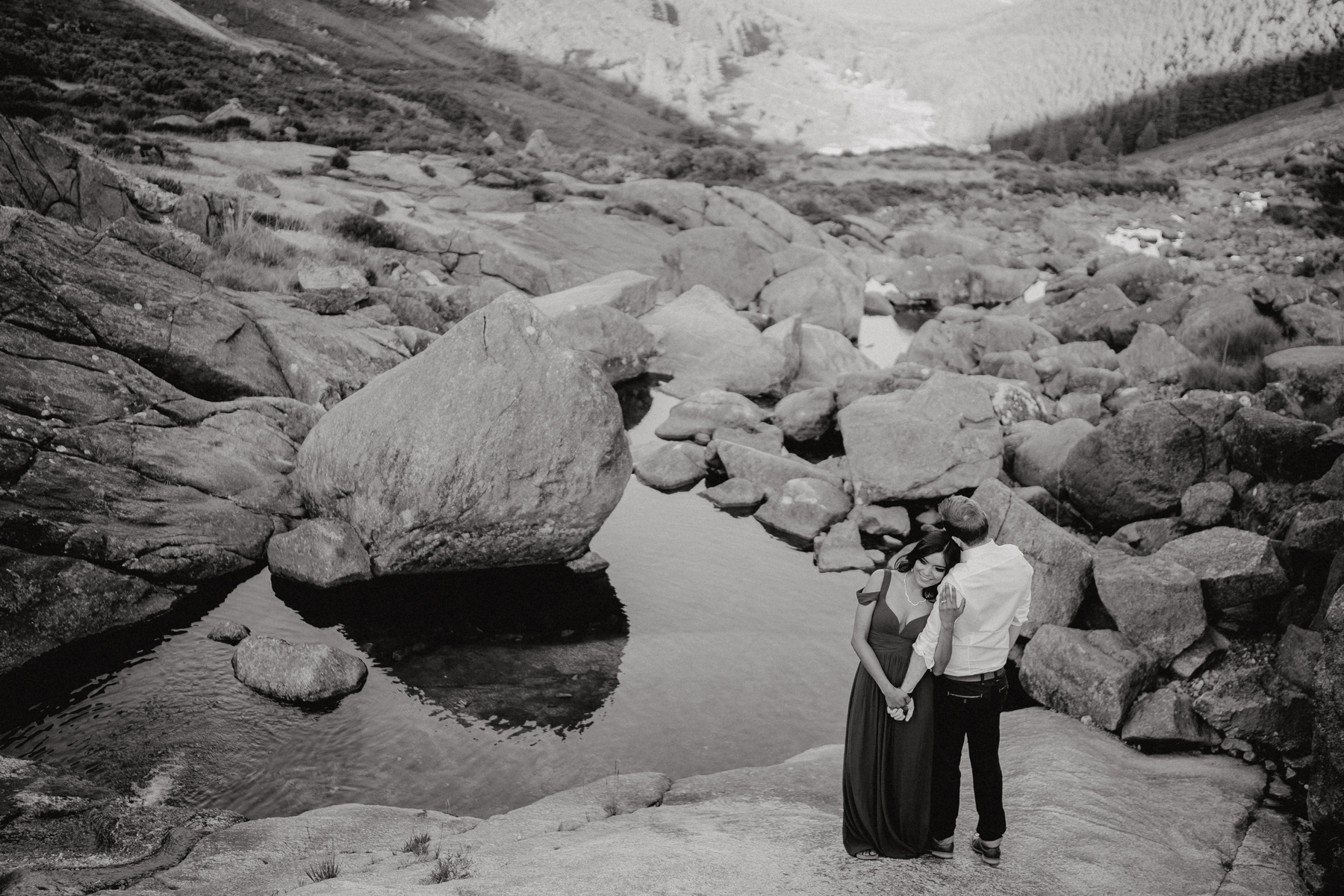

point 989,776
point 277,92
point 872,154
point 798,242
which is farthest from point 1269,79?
point 989,776

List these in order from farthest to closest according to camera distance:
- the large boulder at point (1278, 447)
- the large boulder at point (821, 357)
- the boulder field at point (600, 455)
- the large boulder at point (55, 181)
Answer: the large boulder at point (821, 357), the large boulder at point (55, 181), the large boulder at point (1278, 447), the boulder field at point (600, 455)

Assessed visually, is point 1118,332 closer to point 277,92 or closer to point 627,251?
point 627,251

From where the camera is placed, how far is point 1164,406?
1467 centimetres

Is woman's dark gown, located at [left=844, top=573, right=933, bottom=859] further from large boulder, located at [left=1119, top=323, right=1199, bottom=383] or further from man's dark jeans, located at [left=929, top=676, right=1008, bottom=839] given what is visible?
large boulder, located at [left=1119, top=323, right=1199, bottom=383]

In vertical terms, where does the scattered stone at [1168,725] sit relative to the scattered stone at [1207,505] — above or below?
below

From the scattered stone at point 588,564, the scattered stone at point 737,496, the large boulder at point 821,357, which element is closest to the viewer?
the scattered stone at point 588,564

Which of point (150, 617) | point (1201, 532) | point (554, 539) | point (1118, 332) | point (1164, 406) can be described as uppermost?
point (1118, 332)

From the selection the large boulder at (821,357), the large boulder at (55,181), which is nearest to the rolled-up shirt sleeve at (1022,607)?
the large boulder at (55,181)

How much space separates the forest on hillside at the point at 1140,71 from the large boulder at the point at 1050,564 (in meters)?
104

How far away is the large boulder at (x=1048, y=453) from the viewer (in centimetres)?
1669

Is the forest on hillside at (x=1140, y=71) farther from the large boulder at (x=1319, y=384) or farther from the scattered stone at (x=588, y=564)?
the scattered stone at (x=588, y=564)

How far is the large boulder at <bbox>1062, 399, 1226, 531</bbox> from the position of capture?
1420 cm

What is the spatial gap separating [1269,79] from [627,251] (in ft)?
333

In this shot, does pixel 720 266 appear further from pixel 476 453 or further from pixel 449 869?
pixel 449 869
